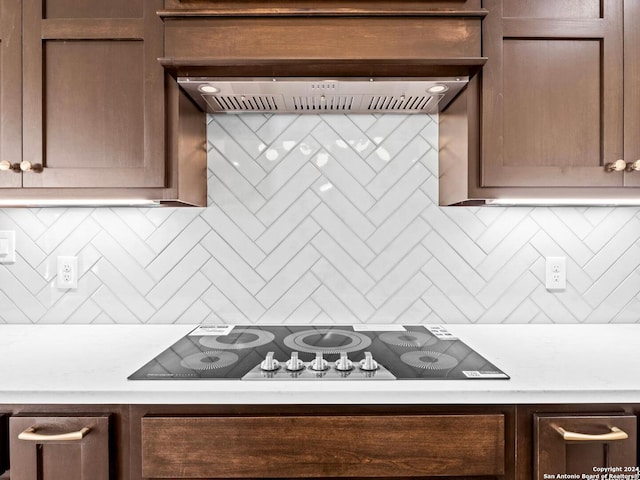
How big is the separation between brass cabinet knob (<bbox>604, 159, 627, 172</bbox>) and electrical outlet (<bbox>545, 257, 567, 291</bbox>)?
1.52 ft

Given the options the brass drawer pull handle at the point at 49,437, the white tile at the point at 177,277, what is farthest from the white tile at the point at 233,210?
the brass drawer pull handle at the point at 49,437

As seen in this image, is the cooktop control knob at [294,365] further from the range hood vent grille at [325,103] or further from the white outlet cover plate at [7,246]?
the white outlet cover plate at [7,246]

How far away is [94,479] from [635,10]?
194 centimetres

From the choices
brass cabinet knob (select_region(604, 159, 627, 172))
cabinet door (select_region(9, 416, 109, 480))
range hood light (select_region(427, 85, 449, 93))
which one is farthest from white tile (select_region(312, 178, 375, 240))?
cabinet door (select_region(9, 416, 109, 480))

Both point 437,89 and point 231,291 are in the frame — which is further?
point 231,291

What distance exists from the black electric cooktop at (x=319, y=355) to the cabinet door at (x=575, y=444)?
0.47ft

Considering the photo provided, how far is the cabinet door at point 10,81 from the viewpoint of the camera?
1.18m

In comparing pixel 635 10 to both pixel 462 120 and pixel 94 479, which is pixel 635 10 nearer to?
pixel 462 120

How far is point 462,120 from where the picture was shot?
4.09ft

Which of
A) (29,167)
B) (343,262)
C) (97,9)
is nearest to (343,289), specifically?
(343,262)

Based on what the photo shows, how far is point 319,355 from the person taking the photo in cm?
109

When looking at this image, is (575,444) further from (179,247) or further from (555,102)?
(179,247)

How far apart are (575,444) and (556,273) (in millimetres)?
771

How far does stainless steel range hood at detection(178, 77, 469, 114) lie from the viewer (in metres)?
1.19
